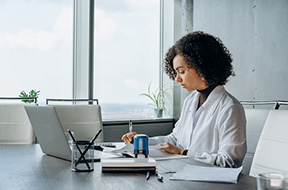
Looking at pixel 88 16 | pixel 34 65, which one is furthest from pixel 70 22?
pixel 34 65

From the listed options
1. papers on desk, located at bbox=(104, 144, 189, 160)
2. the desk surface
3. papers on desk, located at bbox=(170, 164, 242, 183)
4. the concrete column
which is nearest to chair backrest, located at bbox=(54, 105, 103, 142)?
papers on desk, located at bbox=(104, 144, 189, 160)

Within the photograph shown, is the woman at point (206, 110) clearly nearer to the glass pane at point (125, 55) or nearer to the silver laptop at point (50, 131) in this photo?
the silver laptop at point (50, 131)

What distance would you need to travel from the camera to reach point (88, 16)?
4.54 metres

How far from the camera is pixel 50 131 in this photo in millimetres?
1763

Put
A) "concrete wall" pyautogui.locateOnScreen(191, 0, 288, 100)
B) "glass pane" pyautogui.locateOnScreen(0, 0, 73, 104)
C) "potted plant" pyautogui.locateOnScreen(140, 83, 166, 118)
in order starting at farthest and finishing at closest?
"potted plant" pyautogui.locateOnScreen(140, 83, 166, 118)
"glass pane" pyautogui.locateOnScreen(0, 0, 73, 104)
"concrete wall" pyautogui.locateOnScreen(191, 0, 288, 100)

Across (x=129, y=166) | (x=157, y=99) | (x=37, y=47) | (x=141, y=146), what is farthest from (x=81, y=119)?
(x=157, y=99)

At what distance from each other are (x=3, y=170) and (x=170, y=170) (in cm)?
64

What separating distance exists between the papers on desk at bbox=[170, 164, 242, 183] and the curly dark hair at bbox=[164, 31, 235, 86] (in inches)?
33.8

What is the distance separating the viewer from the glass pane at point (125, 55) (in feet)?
15.6

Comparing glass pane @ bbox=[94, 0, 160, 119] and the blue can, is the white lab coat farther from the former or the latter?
glass pane @ bbox=[94, 0, 160, 119]

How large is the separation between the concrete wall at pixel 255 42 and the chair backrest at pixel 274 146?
1.80m

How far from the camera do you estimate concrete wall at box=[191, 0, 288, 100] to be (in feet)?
11.1

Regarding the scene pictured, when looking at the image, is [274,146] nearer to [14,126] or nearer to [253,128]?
[253,128]

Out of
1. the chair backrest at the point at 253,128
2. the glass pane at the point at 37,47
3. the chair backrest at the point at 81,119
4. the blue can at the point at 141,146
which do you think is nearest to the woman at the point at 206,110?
the chair backrest at the point at 253,128
